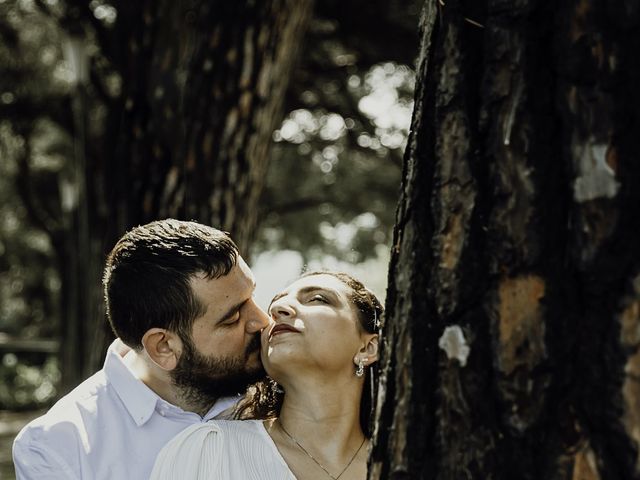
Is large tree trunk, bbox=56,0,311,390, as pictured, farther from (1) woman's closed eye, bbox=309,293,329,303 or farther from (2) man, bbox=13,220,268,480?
(1) woman's closed eye, bbox=309,293,329,303

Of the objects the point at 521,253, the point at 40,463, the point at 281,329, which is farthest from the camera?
the point at 281,329

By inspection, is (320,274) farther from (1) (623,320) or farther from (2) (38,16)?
(2) (38,16)

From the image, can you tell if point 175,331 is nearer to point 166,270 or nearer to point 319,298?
point 166,270

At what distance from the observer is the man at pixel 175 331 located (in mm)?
2908

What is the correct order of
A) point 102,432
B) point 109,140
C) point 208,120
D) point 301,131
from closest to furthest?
point 102,432
point 208,120
point 109,140
point 301,131

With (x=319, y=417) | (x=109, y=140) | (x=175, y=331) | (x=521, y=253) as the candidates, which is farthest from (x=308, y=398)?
(x=109, y=140)

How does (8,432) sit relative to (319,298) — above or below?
below

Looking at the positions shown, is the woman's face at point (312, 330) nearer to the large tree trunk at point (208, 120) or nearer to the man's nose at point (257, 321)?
the man's nose at point (257, 321)

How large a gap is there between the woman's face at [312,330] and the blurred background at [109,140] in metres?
0.51

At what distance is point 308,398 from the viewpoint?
2.96 metres

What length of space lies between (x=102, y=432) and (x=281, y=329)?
0.66 metres

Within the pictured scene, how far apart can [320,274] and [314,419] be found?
0.54m

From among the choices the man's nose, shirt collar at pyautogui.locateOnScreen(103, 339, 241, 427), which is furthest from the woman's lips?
shirt collar at pyautogui.locateOnScreen(103, 339, 241, 427)

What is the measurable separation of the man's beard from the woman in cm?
11
